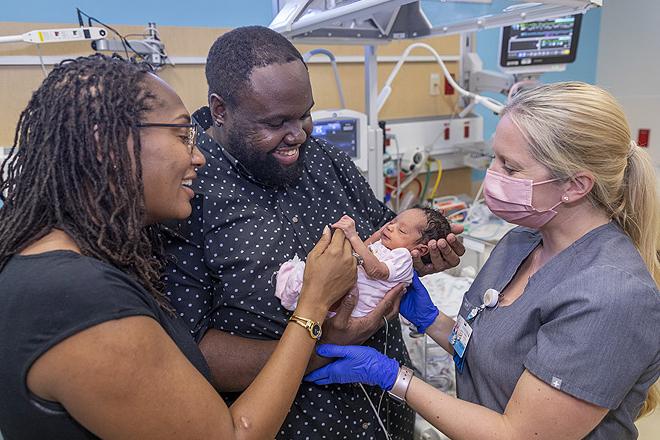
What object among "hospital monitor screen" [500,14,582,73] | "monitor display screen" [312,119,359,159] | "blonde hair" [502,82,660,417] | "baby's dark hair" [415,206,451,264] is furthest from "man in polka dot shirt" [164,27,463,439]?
"hospital monitor screen" [500,14,582,73]

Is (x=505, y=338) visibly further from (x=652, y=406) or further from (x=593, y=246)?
(x=652, y=406)

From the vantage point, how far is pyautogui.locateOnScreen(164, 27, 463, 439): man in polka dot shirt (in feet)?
3.35

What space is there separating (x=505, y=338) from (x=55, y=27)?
221cm

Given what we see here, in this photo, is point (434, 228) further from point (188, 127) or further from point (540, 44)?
point (540, 44)

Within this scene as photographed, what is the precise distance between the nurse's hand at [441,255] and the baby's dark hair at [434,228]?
0.03 m

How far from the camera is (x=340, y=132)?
2176mm

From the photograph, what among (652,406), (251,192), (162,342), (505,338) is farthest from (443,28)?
(162,342)

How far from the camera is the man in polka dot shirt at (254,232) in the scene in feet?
3.35

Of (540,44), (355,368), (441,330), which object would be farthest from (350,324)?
(540,44)

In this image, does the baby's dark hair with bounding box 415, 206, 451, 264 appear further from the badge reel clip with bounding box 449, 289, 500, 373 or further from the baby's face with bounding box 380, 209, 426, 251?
the badge reel clip with bounding box 449, 289, 500, 373

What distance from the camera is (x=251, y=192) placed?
114cm

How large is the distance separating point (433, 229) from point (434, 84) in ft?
6.30

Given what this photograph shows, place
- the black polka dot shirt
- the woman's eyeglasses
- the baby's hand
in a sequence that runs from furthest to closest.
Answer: the baby's hand, the black polka dot shirt, the woman's eyeglasses

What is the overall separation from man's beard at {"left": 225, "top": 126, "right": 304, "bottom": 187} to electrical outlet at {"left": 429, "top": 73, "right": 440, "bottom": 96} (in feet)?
7.00
